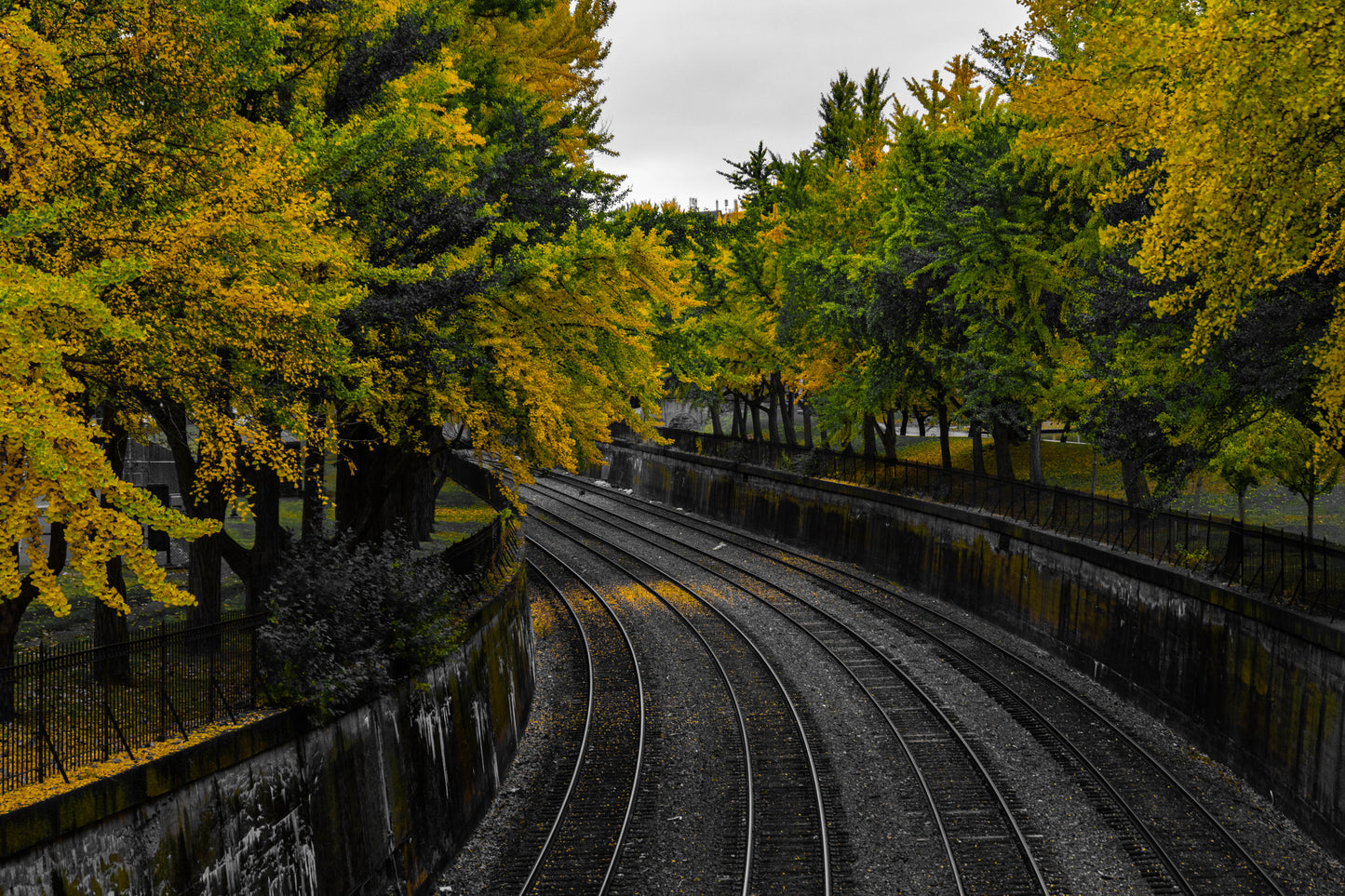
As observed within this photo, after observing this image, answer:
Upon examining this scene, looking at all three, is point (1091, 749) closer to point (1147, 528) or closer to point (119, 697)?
point (1147, 528)

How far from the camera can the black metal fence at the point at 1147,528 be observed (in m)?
16.2

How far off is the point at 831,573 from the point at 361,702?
22.4 meters

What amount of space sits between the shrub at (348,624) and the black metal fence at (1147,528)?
14.2m

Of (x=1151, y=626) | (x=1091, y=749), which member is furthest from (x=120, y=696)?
(x=1151, y=626)

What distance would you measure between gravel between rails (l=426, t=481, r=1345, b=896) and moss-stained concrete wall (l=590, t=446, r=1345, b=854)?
62cm

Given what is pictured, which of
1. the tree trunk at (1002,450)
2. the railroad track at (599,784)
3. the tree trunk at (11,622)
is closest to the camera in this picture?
the tree trunk at (11,622)

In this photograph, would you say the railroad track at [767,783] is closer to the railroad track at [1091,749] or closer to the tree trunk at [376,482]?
the railroad track at [1091,749]

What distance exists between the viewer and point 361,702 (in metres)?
12.1

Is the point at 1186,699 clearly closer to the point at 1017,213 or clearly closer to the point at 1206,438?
the point at 1206,438

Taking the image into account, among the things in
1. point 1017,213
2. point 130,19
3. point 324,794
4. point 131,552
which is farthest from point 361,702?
point 1017,213

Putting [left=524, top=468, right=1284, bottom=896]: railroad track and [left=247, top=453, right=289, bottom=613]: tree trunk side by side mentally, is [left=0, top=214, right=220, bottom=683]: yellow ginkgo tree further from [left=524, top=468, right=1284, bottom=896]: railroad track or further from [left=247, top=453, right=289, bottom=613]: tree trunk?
[left=524, top=468, right=1284, bottom=896]: railroad track

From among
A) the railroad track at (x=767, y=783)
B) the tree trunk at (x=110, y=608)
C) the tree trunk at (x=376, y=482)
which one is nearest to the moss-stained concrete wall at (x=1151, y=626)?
the railroad track at (x=767, y=783)

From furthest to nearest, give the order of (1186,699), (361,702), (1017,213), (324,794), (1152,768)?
(1017,213), (1186,699), (1152,768), (361,702), (324,794)

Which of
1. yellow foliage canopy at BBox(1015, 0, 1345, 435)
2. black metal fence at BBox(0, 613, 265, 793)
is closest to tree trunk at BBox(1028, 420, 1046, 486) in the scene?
yellow foliage canopy at BBox(1015, 0, 1345, 435)
